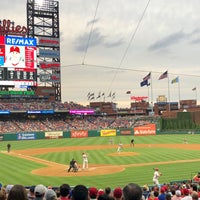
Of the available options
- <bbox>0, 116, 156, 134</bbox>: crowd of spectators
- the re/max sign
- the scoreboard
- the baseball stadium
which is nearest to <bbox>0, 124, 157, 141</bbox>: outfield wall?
the baseball stadium

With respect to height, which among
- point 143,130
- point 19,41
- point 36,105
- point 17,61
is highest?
point 19,41

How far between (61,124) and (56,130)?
4884mm

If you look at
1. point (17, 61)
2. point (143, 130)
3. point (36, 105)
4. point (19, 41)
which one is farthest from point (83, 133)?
point (19, 41)

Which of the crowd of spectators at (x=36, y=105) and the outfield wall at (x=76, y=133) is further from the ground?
the crowd of spectators at (x=36, y=105)

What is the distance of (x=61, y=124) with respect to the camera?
80.8m

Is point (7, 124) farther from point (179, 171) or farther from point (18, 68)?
point (179, 171)

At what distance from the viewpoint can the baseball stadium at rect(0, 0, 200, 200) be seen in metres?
30.5

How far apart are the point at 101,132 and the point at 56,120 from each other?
15.7 meters

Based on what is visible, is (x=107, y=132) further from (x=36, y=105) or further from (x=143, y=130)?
(x=36, y=105)

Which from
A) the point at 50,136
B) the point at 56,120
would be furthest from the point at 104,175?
the point at 56,120

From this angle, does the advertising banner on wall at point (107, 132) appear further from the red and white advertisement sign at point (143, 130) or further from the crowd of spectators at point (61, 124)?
the crowd of spectators at point (61, 124)

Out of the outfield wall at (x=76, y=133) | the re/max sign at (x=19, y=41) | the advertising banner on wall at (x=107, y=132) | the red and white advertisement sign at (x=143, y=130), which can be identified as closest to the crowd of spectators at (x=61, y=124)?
the outfield wall at (x=76, y=133)

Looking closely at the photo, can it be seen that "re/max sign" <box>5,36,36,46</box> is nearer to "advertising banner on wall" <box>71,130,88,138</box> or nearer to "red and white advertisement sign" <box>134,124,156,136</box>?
"advertising banner on wall" <box>71,130,88,138</box>

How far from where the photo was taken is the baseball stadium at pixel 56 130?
30.5 metres
